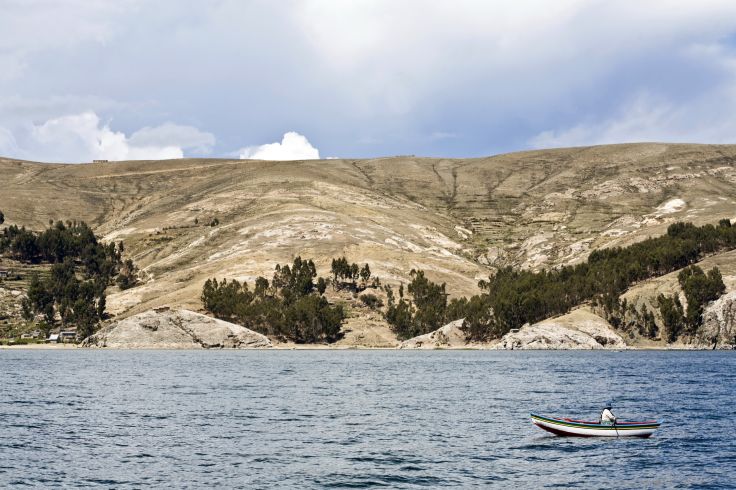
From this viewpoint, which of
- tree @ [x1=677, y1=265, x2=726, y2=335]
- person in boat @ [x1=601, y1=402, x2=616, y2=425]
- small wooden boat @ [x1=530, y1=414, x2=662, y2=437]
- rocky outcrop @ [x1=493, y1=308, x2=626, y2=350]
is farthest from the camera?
rocky outcrop @ [x1=493, y1=308, x2=626, y2=350]

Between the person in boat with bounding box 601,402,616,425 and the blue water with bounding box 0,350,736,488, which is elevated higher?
the person in boat with bounding box 601,402,616,425

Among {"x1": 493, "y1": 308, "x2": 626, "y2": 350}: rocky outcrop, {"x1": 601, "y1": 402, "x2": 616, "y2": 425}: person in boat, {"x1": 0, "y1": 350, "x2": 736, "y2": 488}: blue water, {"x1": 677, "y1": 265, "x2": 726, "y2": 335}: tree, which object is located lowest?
{"x1": 0, "y1": 350, "x2": 736, "y2": 488}: blue water

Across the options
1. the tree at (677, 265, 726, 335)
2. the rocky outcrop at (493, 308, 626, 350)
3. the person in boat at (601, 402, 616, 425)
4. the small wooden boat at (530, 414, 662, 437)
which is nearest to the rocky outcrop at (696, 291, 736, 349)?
the tree at (677, 265, 726, 335)

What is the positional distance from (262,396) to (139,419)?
20.4m

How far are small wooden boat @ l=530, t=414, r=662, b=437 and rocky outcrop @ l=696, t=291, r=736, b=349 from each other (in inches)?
5699

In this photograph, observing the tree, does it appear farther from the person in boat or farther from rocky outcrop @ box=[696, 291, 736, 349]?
the person in boat

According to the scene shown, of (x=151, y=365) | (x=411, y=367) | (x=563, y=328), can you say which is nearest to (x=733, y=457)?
(x=411, y=367)

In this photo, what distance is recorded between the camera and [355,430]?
Result: 65000 mm

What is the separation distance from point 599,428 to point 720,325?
14859cm

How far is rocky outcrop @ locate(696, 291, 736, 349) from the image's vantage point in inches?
7530

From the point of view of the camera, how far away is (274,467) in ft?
165

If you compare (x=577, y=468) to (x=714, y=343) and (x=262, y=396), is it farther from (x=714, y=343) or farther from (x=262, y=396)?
(x=714, y=343)

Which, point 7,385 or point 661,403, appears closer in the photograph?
point 661,403

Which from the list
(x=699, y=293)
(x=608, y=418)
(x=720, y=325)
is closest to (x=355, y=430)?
(x=608, y=418)
